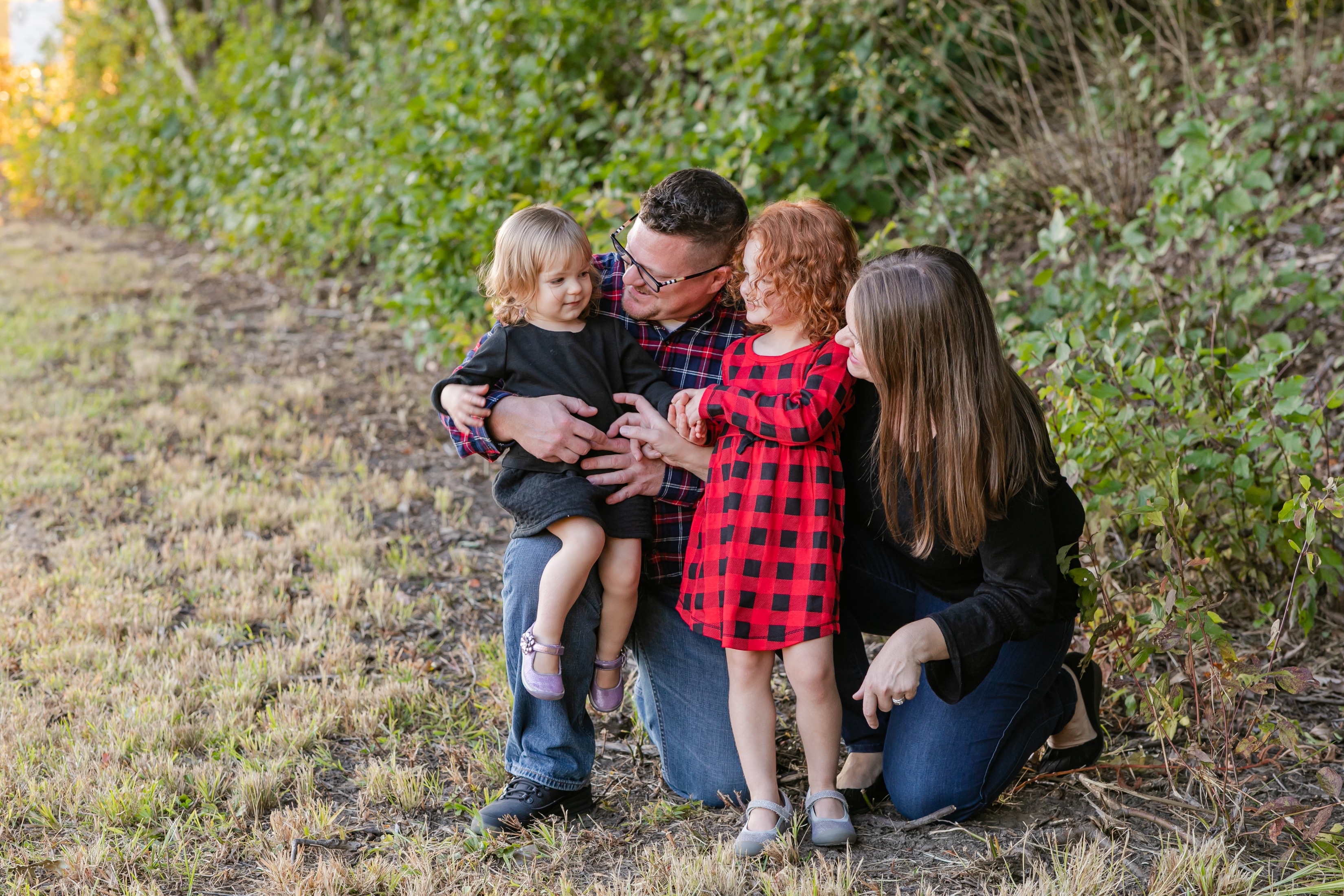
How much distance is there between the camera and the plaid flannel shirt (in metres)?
2.52

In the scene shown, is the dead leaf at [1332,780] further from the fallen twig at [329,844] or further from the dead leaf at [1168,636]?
the fallen twig at [329,844]

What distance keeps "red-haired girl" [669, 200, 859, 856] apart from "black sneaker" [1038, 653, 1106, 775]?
55cm

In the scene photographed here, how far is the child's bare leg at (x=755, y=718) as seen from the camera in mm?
2297

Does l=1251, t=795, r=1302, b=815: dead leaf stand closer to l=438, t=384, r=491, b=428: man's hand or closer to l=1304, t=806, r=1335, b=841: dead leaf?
l=1304, t=806, r=1335, b=841: dead leaf

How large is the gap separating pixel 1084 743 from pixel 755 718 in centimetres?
81

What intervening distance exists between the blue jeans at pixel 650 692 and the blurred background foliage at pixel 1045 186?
92 cm

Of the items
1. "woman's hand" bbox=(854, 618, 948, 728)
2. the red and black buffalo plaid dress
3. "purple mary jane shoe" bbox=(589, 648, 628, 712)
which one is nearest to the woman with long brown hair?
"woman's hand" bbox=(854, 618, 948, 728)

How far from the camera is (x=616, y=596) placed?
248 cm

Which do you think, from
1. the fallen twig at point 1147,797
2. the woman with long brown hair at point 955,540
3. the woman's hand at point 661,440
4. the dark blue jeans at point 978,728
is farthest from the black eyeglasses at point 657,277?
the fallen twig at point 1147,797

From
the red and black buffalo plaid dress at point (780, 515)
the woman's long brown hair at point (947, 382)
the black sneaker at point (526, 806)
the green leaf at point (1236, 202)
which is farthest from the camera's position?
the green leaf at point (1236, 202)

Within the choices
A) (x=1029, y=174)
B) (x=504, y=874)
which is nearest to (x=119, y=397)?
(x=504, y=874)

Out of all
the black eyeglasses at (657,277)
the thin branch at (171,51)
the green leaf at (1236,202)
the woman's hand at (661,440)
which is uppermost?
the thin branch at (171,51)

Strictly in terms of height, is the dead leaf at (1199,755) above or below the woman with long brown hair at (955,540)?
below

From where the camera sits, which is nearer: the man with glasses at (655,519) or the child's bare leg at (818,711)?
the child's bare leg at (818,711)
